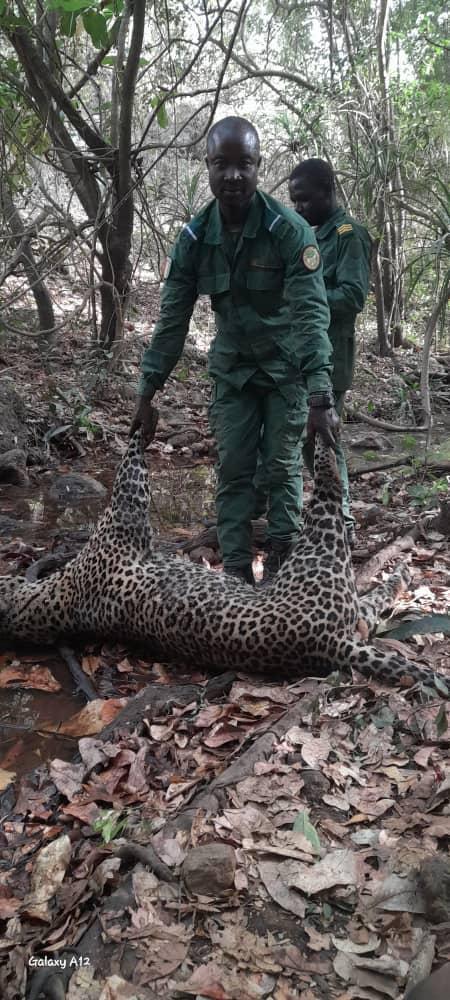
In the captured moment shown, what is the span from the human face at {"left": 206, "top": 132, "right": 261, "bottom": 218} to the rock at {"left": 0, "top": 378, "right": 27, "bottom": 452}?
4.09m

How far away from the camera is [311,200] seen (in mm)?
4668

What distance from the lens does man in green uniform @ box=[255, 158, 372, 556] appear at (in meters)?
4.55

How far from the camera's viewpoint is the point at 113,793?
2.70 m

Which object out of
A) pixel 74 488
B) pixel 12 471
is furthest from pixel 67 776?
pixel 12 471

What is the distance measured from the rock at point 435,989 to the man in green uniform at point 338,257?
354 cm

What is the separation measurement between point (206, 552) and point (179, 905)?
2.97 m

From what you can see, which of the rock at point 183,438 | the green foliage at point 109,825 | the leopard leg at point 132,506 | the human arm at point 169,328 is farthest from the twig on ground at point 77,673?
the rock at point 183,438

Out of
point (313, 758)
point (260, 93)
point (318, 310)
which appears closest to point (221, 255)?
point (318, 310)

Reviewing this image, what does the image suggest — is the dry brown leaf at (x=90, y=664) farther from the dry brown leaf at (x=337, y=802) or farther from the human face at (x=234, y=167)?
the human face at (x=234, y=167)

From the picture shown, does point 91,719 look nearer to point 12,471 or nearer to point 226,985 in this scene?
point 226,985

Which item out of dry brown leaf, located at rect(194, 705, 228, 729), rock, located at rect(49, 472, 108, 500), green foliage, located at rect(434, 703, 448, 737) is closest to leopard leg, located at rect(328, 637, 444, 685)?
green foliage, located at rect(434, 703, 448, 737)

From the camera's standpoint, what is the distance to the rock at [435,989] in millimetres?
957

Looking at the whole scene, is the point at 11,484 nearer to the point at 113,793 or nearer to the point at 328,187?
the point at 328,187

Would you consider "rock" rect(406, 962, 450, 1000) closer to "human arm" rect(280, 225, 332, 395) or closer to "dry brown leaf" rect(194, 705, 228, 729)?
"dry brown leaf" rect(194, 705, 228, 729)
